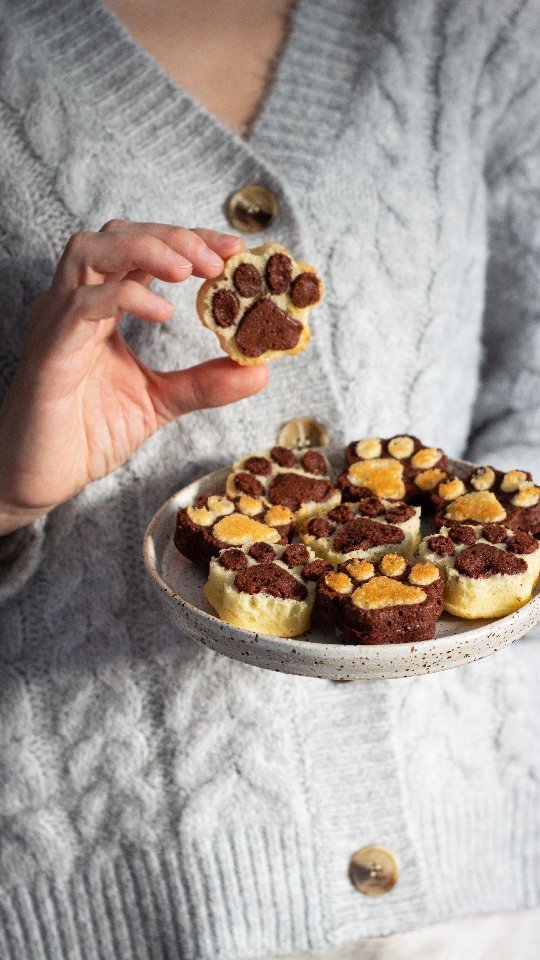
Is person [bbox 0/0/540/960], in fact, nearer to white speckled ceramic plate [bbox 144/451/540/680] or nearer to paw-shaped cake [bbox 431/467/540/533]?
paw-shaped cake [bbox 431/467/540/533]

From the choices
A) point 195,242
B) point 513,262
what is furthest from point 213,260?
point 513,262

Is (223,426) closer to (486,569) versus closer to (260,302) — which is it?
(260,302)

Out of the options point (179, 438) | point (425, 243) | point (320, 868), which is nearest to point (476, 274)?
point (425, 243)

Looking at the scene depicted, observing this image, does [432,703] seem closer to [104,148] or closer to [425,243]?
[425,243]

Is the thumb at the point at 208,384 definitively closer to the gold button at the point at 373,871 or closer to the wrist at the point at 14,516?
the wrist at the point at 14,516

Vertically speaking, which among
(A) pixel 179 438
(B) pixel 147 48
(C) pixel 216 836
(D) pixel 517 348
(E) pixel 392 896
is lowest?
(E) pixel 392 896

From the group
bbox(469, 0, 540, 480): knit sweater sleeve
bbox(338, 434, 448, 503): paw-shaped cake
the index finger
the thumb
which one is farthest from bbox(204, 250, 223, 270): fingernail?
bbox(469, 0, 540, 480): knit sweater sleeve

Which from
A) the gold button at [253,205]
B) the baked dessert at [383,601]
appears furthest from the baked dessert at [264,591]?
the gold button at [253,205]

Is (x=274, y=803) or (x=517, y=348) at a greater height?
(x=517, y=348)
